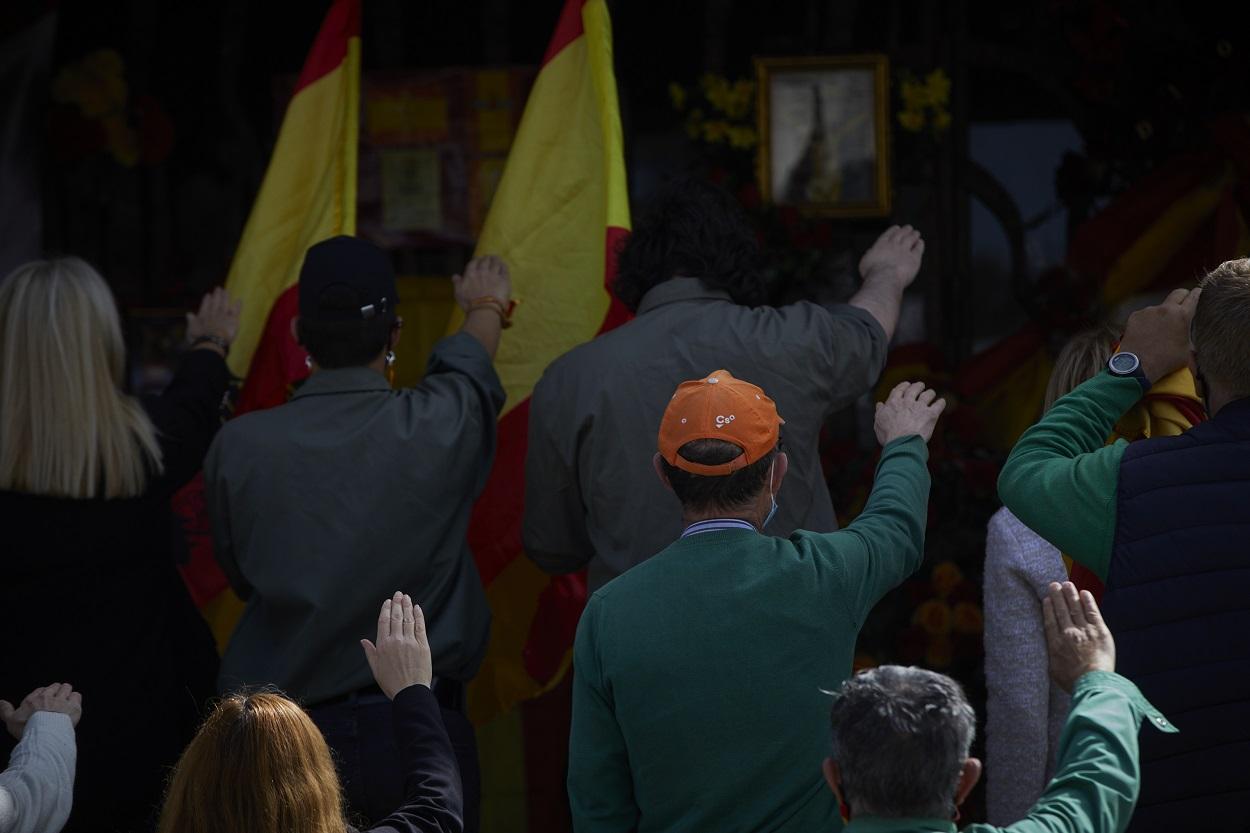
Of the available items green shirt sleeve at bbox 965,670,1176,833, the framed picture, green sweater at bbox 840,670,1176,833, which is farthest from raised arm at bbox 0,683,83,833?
the framed picture

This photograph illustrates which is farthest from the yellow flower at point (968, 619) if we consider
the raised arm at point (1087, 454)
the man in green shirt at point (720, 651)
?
the man in green shirt at point (720, 651)

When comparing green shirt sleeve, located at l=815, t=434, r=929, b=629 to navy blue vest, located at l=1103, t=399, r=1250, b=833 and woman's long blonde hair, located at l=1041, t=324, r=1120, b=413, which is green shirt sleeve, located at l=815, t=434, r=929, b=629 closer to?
navy blue vest, located at l=1103, t=399, r=1250, b=833

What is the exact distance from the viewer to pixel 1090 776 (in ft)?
7.85

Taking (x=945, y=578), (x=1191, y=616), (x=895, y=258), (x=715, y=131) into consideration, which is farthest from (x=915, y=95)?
(x=1191, y=616)

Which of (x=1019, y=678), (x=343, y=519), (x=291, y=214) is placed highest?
(x=291, y=214)

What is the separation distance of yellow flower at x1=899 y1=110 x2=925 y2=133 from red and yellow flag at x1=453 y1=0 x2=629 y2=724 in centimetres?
165

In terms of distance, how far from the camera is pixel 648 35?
6184mm

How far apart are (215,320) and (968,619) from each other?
239 cm

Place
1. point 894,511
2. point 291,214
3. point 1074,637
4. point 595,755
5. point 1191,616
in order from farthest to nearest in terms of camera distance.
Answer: point 291,214, point 894,511, point 595,755, point 1191,616, point 1074,637

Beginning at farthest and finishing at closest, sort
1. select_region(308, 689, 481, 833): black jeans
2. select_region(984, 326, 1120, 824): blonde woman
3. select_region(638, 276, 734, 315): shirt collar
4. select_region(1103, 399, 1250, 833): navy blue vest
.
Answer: select_region(638, 276, 734, 315): shirt collar < select_region(984, 326, 1120, 824): blonde woman < select_region(308, 689, 481, 833): black jeans < select_region(1103, 399, 1250, 833): navy blue vest

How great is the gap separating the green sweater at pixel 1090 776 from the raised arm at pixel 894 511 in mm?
513

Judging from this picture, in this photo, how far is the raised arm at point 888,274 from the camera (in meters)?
3.88

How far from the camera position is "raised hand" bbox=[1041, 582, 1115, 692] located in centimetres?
253

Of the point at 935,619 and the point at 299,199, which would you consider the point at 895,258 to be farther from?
the point at 299,199
